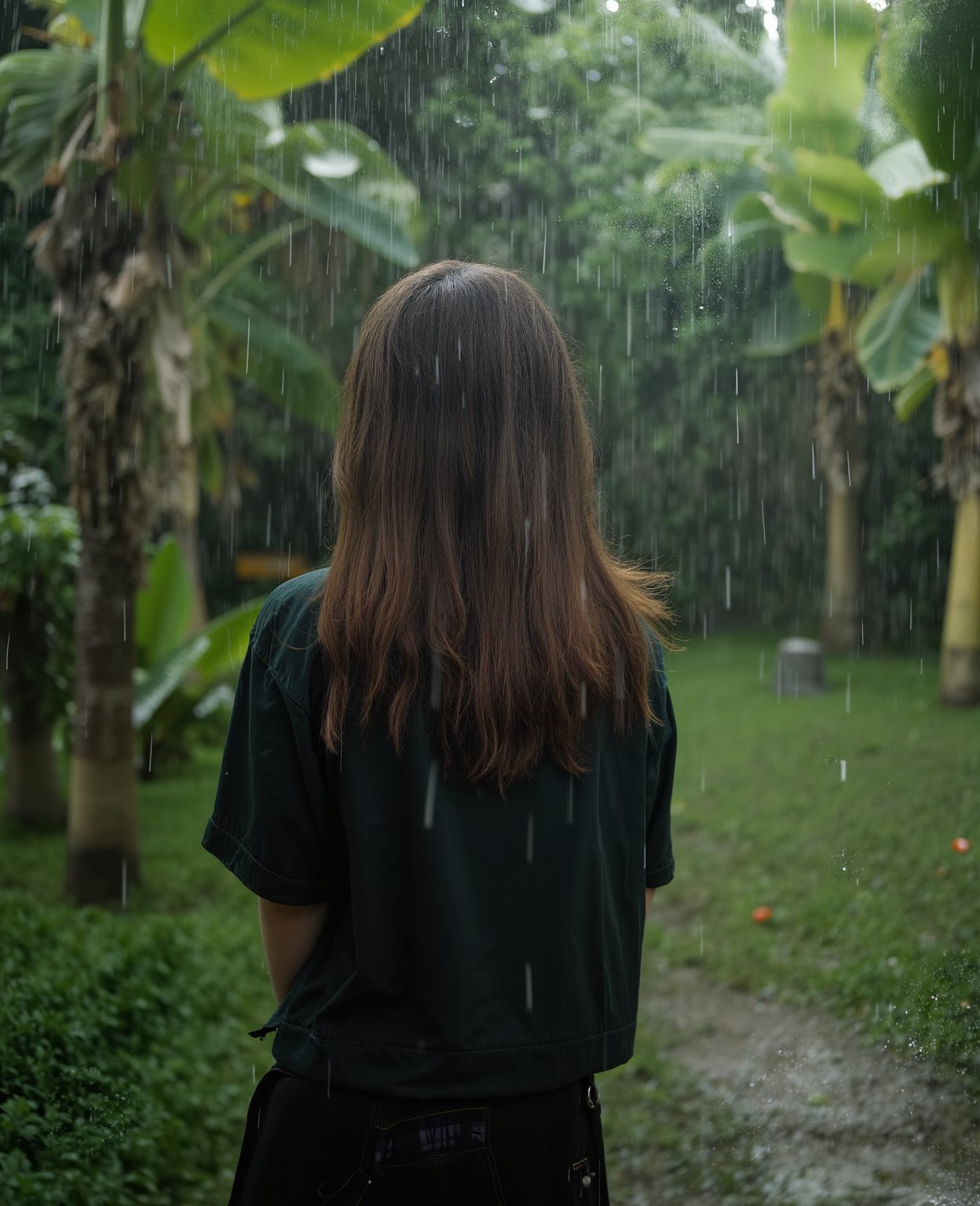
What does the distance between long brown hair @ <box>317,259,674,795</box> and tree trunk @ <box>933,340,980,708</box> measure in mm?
3393

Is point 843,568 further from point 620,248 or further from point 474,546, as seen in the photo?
point 474,546

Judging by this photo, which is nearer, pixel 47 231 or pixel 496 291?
pixel 496 291

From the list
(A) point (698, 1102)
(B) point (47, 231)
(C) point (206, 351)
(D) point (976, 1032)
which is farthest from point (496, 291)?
(C) point (206, 351)

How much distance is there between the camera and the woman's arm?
1403 mm

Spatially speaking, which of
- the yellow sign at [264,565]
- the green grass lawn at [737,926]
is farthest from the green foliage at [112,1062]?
the yellow sign at [264,565]

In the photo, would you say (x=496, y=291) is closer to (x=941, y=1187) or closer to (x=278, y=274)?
(x=941, y=1187)

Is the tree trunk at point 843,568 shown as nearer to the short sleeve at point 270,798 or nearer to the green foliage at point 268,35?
the green foliage at point 268,35

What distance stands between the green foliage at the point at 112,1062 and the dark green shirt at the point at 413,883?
185 centimetres

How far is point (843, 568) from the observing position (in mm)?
6898

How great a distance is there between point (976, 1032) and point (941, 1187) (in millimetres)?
Answer: 443

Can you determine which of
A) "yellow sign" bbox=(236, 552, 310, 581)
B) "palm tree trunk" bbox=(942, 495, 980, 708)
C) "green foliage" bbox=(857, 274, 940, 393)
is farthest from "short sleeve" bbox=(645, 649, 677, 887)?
"yellow sign" bbox=(236, 552, 310, 581)

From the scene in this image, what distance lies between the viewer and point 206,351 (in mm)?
7770

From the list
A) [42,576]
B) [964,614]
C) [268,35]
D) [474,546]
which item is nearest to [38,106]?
[268,35]

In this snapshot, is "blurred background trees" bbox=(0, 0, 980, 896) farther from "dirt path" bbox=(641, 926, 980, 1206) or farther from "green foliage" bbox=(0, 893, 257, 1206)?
"dirt path" bbox=(641, 926, 980, 1206)
